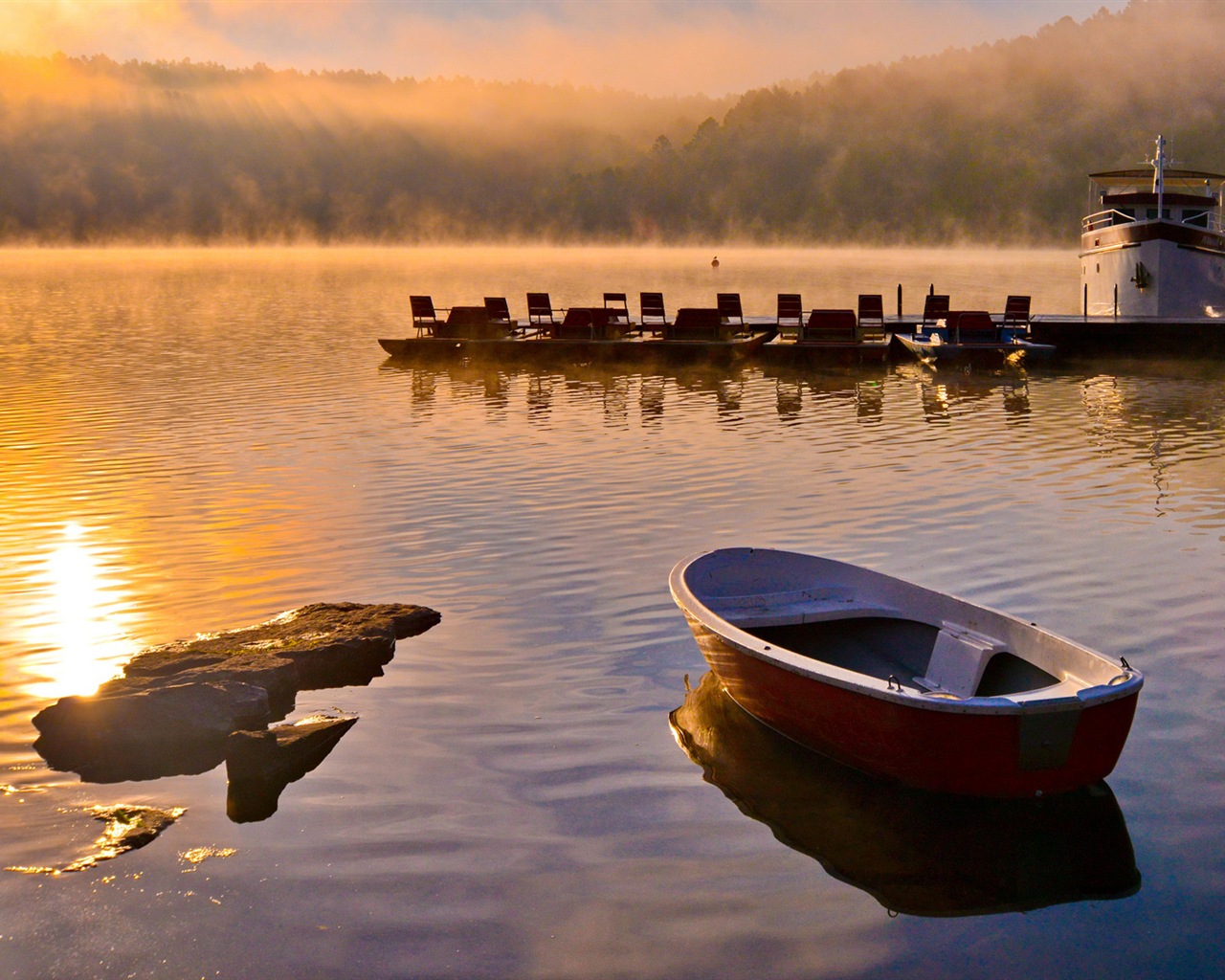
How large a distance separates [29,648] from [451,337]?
3863cm

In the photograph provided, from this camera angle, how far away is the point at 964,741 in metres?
9.18

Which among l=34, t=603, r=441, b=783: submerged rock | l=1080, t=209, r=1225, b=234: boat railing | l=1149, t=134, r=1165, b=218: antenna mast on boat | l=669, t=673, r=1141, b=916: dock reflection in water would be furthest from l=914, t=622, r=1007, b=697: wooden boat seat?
l=1149, t=134, r=1165, b=218: antenna mast on boat

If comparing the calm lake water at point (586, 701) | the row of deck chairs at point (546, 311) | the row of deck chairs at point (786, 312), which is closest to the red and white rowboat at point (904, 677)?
the calm lake water at point (586, 701)

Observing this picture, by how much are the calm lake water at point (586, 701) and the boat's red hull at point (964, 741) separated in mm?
388

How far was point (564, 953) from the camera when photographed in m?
7.85

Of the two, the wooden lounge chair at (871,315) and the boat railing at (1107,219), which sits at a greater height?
the boat railing at (1107,219)

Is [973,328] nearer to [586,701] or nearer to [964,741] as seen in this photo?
[586,701]

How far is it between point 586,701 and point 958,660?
11.8 ft

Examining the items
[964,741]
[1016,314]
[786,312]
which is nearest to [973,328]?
[1016,314]

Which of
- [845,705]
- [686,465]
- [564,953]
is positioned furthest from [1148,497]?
[564,953]

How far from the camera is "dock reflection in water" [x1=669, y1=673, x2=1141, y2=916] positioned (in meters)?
8.70

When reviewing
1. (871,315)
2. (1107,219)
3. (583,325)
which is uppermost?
(1107,219)

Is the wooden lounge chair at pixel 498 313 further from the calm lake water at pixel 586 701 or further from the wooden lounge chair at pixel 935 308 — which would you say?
the calm lake water at pixel 586 701

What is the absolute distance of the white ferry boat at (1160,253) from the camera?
49.3m
